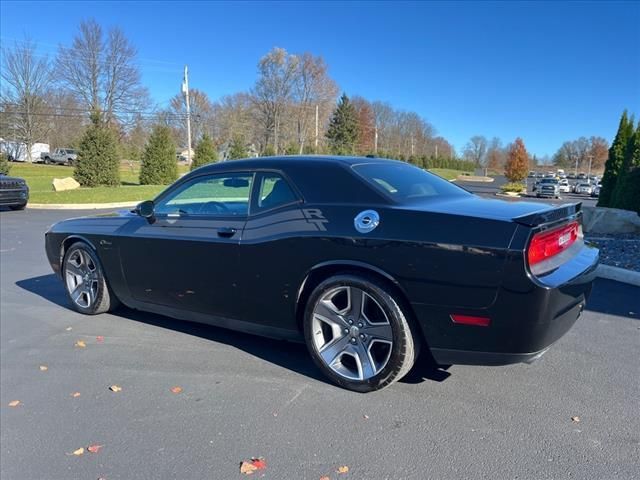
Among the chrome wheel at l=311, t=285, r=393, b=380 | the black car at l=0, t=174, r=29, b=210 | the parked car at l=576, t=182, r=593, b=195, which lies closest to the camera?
the chrome wheel at l=311, t=285, r=393, b=380

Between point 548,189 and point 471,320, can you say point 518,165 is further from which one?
point 471,320

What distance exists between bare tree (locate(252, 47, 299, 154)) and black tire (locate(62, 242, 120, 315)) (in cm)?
5195

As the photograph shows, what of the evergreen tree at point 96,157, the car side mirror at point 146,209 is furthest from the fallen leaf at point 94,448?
the evergreen tree at point 96,157

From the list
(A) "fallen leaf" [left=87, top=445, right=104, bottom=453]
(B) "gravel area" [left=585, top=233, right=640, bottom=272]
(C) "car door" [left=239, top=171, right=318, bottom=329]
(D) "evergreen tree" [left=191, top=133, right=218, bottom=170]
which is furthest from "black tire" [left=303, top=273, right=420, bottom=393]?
(D) "evergreen tree" [left=191, top=133, right=218, bottom=170]

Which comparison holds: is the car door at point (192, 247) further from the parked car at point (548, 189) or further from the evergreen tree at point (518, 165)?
the evergreen tree at point (518, 165)

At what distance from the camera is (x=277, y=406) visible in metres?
3.11

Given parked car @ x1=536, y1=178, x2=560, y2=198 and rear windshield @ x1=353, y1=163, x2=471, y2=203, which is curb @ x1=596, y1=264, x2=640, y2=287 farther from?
parked car @ x1=536, y1=178, x2=560, y2=198

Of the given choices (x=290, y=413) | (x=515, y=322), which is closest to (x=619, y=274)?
(x=515, y=322)

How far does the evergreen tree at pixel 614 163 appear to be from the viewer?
13.8 meters

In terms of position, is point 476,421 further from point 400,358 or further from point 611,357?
point 611,357

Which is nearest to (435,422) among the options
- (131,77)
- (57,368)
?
(57,368)

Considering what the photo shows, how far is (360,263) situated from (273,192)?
3.22ft

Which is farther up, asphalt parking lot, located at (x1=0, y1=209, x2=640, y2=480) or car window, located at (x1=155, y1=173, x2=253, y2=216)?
car window, located at (x1=155, y1=173, x2=253, y2=216)

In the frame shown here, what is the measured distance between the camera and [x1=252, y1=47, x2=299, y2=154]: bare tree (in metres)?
56.8
